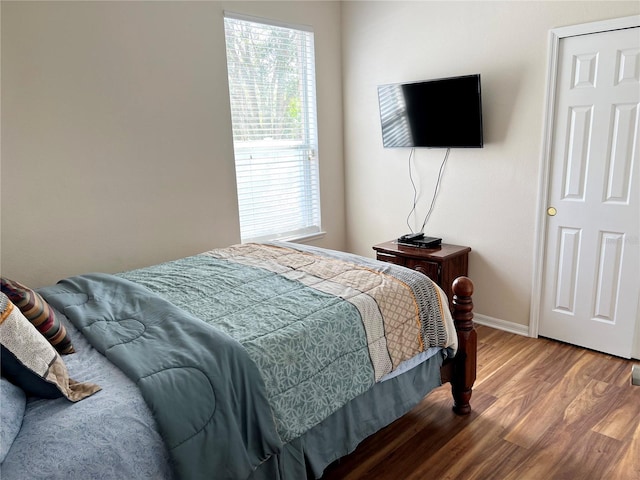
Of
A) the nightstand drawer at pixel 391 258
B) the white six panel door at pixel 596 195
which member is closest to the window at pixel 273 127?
the nightstand drawer at pixel 391 258

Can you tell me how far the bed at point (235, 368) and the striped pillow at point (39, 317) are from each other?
26 mm

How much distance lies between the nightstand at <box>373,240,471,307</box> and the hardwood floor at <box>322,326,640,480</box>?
69 cm

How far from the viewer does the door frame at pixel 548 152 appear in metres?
2.66

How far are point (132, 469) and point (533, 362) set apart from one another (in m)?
2.53

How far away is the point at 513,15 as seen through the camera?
3.05 meters

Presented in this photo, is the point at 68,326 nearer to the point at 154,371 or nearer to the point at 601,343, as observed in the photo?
the point at 154,371

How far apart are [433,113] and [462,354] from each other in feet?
6.05

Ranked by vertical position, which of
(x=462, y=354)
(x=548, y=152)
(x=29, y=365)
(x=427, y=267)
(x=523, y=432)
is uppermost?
(x=548, y=152)

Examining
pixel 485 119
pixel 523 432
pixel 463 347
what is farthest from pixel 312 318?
pixel 485 119

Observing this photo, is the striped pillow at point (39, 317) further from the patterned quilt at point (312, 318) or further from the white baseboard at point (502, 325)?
the white baseboard at point (502, 325)

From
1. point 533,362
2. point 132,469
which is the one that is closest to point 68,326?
point 132,469

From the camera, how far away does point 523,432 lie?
2256 millimetres

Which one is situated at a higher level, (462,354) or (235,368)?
(235,368)

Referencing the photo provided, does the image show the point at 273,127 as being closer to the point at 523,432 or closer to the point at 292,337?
the point at 292,337
